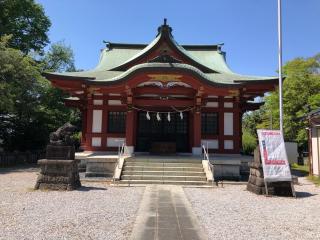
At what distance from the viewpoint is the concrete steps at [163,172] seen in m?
11.9

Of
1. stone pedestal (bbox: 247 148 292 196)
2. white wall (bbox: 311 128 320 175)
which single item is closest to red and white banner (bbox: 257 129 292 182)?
stone pedestal (bbox: 247 148 292 196)

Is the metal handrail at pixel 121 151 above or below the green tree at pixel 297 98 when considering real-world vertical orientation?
below

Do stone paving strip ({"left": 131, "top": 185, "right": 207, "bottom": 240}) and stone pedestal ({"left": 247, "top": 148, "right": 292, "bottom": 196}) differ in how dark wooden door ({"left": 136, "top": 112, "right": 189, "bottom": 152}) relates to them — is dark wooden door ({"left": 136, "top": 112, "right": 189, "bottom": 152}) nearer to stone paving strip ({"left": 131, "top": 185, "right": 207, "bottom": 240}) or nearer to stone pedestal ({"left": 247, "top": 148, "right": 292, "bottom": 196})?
stone pedestal ({"left": 247, "top": 148, "right": 292, "bottom": 196})

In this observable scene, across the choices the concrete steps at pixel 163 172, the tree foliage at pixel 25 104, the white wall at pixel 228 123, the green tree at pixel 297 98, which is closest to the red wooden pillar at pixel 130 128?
the concrete steps at pixel 163 172

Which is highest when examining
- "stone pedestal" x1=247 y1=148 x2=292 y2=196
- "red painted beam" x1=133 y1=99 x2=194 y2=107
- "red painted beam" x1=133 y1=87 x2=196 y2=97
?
"red painted beam" x1=133 y1=87 x2=196 y2=97

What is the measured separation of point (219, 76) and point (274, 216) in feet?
37.6

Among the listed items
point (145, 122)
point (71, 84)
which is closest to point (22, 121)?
point (71, 84)

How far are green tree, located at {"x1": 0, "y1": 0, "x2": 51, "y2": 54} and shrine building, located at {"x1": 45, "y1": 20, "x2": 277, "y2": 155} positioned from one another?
1412 cm

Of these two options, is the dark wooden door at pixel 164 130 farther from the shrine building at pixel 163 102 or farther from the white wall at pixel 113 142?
the white wall at pixel 113 142

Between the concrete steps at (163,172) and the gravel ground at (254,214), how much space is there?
1.38 metres

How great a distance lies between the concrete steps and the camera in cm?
1191

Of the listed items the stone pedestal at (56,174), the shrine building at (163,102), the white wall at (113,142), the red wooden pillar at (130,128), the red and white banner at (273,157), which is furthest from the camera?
the white wall at (113,142)

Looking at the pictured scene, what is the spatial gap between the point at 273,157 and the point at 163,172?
4.39m

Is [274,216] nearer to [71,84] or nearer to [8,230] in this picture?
[8,230]
